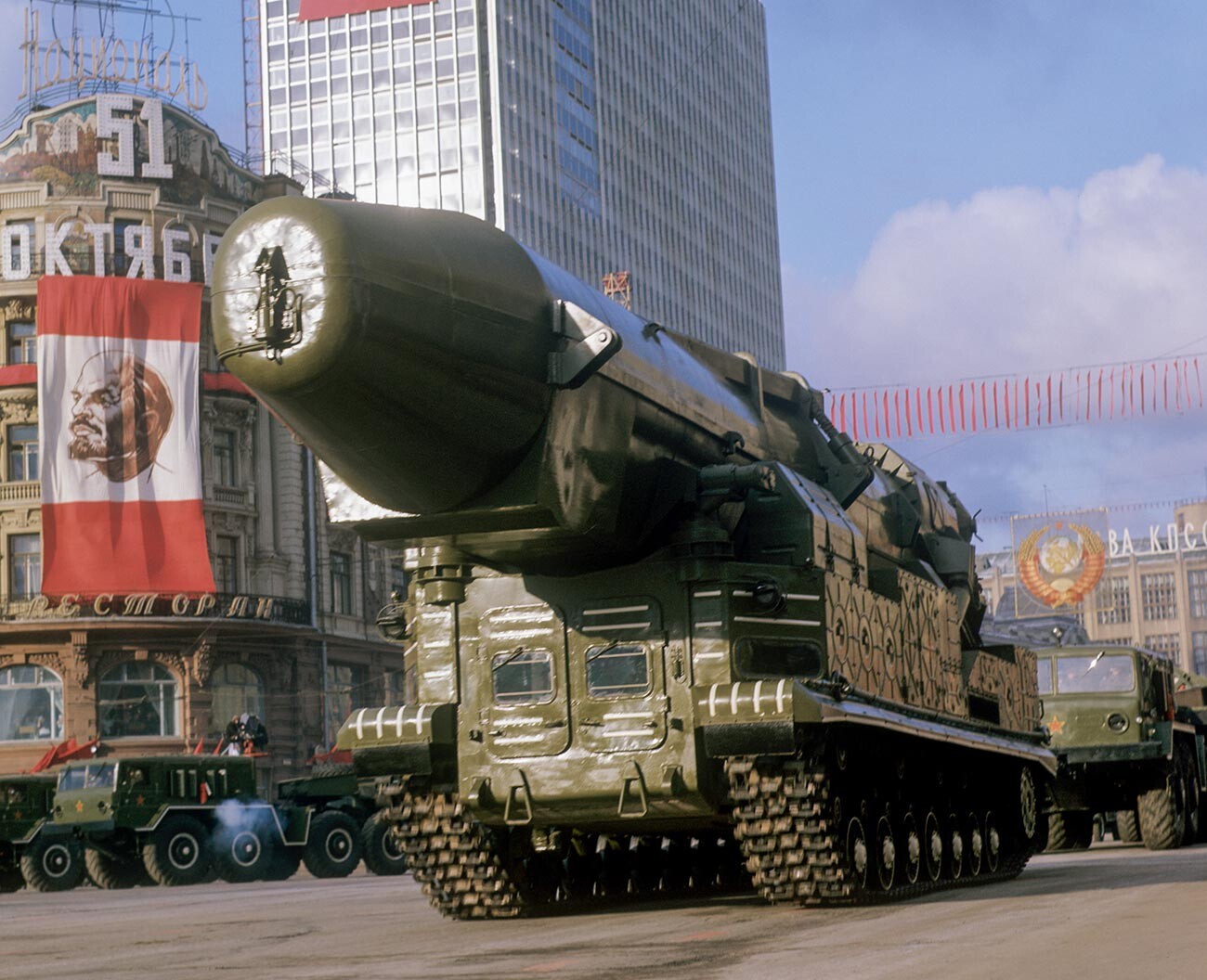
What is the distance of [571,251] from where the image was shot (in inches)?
4035

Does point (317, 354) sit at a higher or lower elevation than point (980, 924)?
higher

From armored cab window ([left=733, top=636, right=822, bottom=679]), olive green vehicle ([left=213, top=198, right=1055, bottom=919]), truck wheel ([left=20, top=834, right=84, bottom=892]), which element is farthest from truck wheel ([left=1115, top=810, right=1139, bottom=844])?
truck wheel ([left=20, top=834, right=84, bottom=892])

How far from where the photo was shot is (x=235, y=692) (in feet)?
175

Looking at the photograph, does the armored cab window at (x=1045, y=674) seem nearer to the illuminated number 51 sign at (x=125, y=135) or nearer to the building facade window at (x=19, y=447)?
the building facade window at (x=19, y=447)

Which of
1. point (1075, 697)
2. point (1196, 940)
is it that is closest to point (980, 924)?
point (1196, 940)

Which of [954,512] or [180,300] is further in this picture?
[180,300]

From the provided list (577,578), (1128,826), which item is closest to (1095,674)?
(1128,826)

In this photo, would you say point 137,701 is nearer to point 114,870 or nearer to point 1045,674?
point 114,870

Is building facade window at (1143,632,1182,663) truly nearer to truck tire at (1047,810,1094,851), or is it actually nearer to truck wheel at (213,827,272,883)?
truck tire at (1047,810,1094,851)

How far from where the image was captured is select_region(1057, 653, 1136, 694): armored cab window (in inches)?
1006

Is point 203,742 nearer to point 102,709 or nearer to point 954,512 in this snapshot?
point 102,709

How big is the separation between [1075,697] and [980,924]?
13.8 meters

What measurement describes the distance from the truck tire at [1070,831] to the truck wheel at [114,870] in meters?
14.7

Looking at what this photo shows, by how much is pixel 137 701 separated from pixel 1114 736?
32.6 metres
